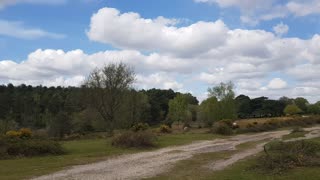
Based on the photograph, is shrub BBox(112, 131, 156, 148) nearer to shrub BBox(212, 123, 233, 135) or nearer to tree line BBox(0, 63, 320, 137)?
tree line BBox(0, 63, 320, 137)

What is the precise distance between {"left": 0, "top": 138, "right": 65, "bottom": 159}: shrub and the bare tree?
22.1 m

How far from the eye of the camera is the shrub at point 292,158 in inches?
696

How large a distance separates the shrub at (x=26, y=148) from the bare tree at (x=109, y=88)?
22112mm

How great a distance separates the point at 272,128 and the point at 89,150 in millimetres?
44852

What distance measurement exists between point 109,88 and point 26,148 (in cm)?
2404

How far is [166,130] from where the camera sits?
48719 millimetres

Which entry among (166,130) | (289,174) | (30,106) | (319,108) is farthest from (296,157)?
(319,108)

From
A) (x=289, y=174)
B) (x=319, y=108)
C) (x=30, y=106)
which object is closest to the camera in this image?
(x=289, y=174)

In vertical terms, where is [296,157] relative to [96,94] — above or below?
below

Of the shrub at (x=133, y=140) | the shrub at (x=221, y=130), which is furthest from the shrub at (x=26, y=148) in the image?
the shrub at (x=221, y=130)

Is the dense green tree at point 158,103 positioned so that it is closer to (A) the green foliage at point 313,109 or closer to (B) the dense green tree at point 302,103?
(A) the green foliage at point 313,109

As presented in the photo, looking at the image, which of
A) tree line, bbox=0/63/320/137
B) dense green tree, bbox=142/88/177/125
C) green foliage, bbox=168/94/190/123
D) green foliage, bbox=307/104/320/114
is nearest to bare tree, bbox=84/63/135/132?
tree line, bbox=0/63/320/137

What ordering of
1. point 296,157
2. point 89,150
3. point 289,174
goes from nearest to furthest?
point 289,174 < point 296,157 < point 89,150

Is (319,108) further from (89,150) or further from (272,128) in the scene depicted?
(89,150)
